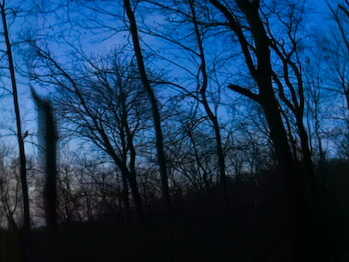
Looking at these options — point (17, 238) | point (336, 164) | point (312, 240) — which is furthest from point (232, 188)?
point (336, 164)

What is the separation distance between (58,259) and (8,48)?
12447 millimetres

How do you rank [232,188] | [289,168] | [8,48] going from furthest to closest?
[8,48] < [232,188] < [289,168]

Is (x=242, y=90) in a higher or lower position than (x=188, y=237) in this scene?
higher

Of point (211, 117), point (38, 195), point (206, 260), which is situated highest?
point (211, 117)

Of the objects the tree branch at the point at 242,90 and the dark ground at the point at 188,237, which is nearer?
the dark ground at the point at 188,237

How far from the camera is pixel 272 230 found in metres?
11.0

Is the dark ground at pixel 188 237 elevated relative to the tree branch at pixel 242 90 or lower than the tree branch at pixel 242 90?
lower

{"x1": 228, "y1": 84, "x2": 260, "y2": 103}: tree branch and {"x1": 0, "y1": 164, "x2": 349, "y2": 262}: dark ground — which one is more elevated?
{"x1": 228, "y1": 84, "x2": 260, "y2": 103}: tree branch

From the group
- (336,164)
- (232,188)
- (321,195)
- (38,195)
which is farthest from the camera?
(336,164)

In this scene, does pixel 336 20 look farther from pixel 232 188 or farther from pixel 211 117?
pixel 232 188

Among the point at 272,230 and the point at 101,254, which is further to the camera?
the point at 272,230

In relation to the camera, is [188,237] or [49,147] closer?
[188,237]

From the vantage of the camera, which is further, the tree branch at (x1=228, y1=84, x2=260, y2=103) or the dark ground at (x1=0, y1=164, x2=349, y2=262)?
the tree branch at (x1=228, y1=84, x2=260, y2=103)

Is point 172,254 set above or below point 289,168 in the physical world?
below
